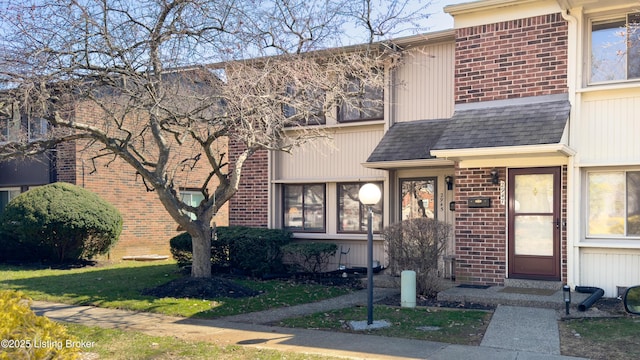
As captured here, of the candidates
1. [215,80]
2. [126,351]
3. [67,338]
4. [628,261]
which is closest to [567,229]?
[628,261]

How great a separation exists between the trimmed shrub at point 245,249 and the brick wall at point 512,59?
17.6ft

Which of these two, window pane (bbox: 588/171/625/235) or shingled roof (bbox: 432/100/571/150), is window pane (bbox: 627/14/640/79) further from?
window pane (bbox: 588/171/625/235)

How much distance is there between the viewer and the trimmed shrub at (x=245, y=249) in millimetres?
13492

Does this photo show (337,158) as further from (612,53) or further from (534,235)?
(612,53)

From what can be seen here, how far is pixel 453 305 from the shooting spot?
9992 millimetres

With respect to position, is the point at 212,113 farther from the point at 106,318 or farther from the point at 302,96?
the point at 106,318

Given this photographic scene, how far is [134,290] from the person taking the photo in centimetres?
1180

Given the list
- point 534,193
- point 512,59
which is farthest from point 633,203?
point 512,59

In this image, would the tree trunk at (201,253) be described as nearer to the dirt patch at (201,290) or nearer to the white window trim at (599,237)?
the dirt patch at (201,290)

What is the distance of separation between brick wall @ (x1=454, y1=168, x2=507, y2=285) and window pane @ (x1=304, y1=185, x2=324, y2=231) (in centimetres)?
379

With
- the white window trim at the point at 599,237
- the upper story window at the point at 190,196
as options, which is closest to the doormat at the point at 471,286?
the white window trim at the point at 599,237

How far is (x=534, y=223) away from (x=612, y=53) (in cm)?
340

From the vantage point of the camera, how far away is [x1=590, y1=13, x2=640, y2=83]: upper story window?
10.2m

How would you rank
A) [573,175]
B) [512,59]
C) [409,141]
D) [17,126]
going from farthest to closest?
[17,126] → [409,141] → [512,59] → [573,175]
